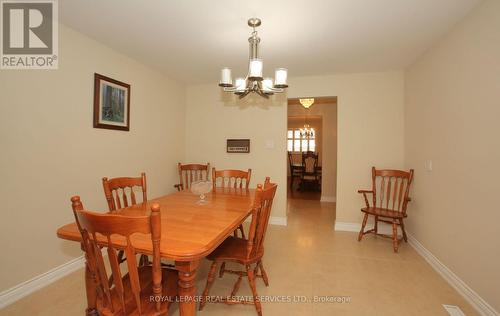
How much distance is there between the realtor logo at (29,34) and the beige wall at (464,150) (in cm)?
330

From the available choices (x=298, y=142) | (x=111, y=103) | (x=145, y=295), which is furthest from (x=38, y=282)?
(x=298, y=142)

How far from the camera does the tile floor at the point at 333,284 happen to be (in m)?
1.74

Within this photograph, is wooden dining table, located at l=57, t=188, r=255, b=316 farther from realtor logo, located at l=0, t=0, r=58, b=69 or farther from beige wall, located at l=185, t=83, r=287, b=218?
beige wall, located at l=185, t=83, r=287, b=218

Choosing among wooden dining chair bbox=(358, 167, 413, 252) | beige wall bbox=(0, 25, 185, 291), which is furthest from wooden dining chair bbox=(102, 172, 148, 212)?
wooden dining chair bbox=(358, 167, 413, 252)

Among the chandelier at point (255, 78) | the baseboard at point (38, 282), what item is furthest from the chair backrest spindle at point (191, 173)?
the chandelier at point (255, 78)

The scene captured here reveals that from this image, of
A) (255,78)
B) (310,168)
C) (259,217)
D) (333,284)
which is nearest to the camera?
(259,217)

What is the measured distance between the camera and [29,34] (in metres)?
1.97

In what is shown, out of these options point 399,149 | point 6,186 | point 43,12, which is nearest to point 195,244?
point 6,186

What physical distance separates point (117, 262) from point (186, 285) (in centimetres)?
33

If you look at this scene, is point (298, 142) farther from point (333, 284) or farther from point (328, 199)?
point (333, 284)

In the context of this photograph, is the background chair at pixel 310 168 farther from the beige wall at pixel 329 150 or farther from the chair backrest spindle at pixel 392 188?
the chair backrest spindle at pixel 392 188

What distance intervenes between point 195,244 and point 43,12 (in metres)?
2.32

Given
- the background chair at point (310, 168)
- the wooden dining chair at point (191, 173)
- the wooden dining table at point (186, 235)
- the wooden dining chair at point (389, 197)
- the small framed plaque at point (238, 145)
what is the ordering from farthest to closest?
the background chair at point (310, 168), the small framed plaque at point (238, 145), the wooden dining chair at point (191, 173), the wooden dining chair at point (389, 197), the wooden dining table at point (186, 235)

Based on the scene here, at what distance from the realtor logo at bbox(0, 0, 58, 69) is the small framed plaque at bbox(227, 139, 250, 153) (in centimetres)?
237
